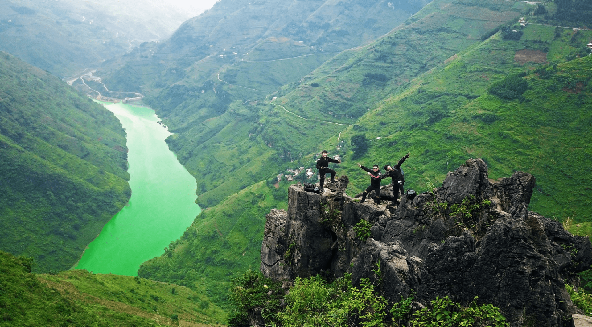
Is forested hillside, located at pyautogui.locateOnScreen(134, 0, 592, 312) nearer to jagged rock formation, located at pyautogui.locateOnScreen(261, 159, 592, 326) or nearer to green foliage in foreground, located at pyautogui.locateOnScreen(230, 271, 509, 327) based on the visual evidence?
jagged rock formation, located at pyautogui.locateOnScreen(261, 159, 592, 326)

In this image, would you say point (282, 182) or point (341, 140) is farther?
point (341, 140)

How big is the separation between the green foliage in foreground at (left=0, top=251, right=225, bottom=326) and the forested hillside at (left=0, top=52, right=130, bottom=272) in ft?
140

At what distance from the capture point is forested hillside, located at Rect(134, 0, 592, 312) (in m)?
59.6

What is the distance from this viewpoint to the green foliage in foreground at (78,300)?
76.5 ft

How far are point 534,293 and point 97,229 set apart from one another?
100888 mm

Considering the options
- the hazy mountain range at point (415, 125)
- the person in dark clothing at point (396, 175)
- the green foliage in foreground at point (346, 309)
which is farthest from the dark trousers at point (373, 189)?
the hazy mountain range at point (415, 125)

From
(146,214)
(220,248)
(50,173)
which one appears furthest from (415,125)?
(50,173)

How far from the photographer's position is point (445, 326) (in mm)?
12008

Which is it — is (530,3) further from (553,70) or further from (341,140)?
(341,140)

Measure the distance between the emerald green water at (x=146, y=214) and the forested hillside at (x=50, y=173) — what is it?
11.4ft

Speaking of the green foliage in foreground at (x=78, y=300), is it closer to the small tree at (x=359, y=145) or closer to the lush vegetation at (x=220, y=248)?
the lush vegetation at (x=220, y=248)

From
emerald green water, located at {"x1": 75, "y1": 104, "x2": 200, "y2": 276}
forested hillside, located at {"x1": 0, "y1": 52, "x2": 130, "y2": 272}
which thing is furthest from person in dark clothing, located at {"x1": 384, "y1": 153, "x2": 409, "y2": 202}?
forested hillside, located at {"x1": 0, "y1": 52, "x2": 130, "y2": 272}

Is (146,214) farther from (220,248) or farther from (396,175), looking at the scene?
(396,175)

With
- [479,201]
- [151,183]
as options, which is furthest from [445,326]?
[151,183]
